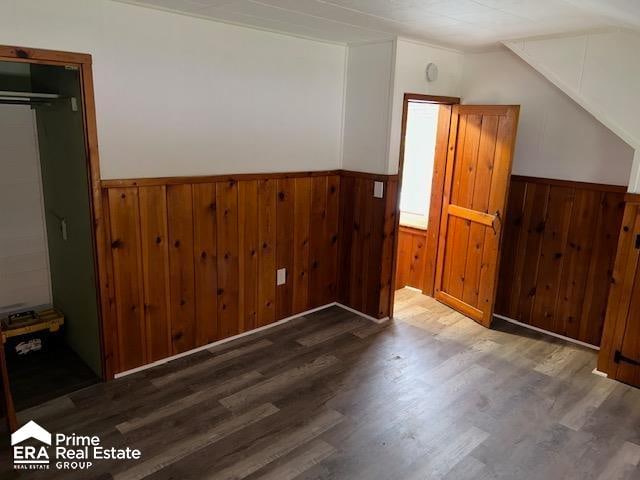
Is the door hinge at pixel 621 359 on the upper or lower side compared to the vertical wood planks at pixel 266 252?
lower

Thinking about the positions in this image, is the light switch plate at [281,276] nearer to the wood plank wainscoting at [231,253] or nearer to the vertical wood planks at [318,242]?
the wood plank wainscoting at [231,253]

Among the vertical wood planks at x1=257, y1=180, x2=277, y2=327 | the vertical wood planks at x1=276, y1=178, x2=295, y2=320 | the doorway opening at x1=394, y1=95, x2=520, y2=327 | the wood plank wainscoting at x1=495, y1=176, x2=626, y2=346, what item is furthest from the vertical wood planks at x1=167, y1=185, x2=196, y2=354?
the wood plank wainscoting at x1=495, y1=176, x2=626, y2=346

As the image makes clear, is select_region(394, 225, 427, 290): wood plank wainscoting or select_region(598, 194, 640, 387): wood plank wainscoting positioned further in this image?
select_region(394, 225, 427, 290): wood plank wainscoting

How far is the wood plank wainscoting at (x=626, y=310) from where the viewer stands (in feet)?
9.76

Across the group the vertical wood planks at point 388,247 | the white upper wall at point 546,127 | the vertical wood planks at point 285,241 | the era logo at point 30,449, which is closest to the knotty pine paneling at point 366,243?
the vertical wood planks at point 388,247

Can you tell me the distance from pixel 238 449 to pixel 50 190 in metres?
2.25

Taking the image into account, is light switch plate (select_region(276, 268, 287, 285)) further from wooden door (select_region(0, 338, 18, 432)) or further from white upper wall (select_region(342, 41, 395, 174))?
wooden door (select_region(0, 338, 18, 432))

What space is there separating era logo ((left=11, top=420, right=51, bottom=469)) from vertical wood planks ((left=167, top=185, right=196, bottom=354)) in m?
0.95

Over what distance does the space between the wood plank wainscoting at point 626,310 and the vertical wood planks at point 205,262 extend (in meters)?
2.74

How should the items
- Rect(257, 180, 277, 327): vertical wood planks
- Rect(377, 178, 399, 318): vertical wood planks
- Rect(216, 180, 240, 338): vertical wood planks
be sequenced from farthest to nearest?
Rect(377, 178, 399, 318): vertical wood planks, Rect(257, 180, 277, 327): vertical wood planks, Rect(216, 180, 240, 338): vertical wood planks

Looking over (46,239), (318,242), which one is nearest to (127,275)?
(46,239)

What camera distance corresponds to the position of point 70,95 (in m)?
2.69

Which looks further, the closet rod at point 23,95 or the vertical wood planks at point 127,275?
the vertical wood planks at point 127,275

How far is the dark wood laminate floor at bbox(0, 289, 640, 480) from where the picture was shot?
7.55 ft
